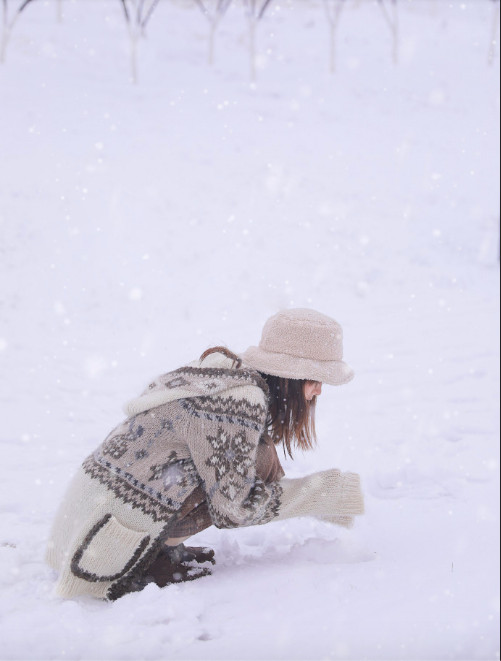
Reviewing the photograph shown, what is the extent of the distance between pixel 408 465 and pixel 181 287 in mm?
5070

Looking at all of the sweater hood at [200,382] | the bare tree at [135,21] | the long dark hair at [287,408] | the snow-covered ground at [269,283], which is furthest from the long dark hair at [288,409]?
the bare tree at [135,21]

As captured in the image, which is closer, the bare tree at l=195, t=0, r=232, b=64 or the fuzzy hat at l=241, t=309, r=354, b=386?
the fuzzy hat at l=241, t=309, r=354, b=386

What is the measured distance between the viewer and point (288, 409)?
7.75ft

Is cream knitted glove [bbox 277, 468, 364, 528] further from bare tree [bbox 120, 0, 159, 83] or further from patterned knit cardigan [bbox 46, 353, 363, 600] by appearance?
bare tree [bbox 120, 0, 159, 83]

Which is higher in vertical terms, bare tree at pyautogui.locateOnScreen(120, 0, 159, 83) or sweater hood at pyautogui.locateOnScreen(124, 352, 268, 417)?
bare tree at pyautogui.locateOnScreen(120, 0, 159, 83)

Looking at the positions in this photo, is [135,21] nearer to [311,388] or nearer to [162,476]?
[311,388]

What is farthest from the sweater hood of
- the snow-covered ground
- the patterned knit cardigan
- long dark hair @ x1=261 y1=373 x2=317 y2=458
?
the snow-covered ground

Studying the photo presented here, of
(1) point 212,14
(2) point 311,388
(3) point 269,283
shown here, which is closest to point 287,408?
(2) point 311,388

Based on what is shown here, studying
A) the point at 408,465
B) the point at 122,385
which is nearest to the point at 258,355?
the point at 408,465

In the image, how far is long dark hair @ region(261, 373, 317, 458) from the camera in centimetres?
234

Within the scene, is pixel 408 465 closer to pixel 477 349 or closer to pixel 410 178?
pixel 477 349

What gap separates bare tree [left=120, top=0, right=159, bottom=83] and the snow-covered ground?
1.03ft

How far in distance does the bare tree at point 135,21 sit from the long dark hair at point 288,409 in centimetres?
1405

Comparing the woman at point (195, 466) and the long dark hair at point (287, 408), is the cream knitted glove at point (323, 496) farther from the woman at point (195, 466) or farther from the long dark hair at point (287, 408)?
the long dark hair at point (287, 408)
